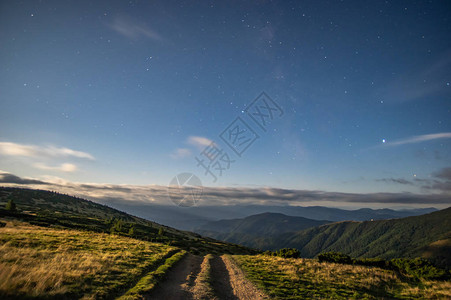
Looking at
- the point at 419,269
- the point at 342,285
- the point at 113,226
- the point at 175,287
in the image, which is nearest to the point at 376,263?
the point at 419,269

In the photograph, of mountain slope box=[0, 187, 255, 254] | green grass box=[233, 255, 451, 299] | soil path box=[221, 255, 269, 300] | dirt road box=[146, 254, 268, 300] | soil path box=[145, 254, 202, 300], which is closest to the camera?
soil path box=[145, 254, 202, 300]

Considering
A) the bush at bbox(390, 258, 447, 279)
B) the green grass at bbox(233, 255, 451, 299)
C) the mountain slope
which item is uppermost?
the green grass at bbox(233, 255, 451, 299)

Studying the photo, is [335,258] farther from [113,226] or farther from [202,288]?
[113,226]

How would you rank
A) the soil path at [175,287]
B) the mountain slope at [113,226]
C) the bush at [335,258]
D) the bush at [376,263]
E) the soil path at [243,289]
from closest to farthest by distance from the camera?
1. the soil path at [175,287]
2. the soil path at [243,289]
3. the bush at [376,263]
4. the bush at [335,258]
5. the mountain slope at [113,226]

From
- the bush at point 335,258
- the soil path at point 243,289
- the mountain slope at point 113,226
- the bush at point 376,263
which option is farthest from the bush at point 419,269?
the mountain slope at point 113,226

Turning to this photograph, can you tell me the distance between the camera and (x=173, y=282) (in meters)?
15.7

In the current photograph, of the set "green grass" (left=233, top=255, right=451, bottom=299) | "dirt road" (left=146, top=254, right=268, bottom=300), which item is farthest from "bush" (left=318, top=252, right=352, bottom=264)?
"dirt road" (left=146, top=254, right=268, bottom=300)

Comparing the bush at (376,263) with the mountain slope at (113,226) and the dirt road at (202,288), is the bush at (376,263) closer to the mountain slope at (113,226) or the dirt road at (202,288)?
the dirt road at (202,288)

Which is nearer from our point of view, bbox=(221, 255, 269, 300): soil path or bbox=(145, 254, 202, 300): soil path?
bbox=(145, 254, 202, 300): soil path

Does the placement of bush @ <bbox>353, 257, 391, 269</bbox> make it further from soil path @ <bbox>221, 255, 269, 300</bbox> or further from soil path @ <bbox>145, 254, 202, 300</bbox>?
soil path @ <bbox>145, 254, 202, 300</bbox>

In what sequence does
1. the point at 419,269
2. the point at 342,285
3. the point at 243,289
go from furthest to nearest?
1. the point at 419,269
2. the point at 342,285
3. the point at 243,289

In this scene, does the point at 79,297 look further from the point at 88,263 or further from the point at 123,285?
the point at 88,263

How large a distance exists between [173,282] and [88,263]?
6255 mm

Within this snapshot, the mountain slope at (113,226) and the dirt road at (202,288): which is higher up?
the dirt road at (202,288)
